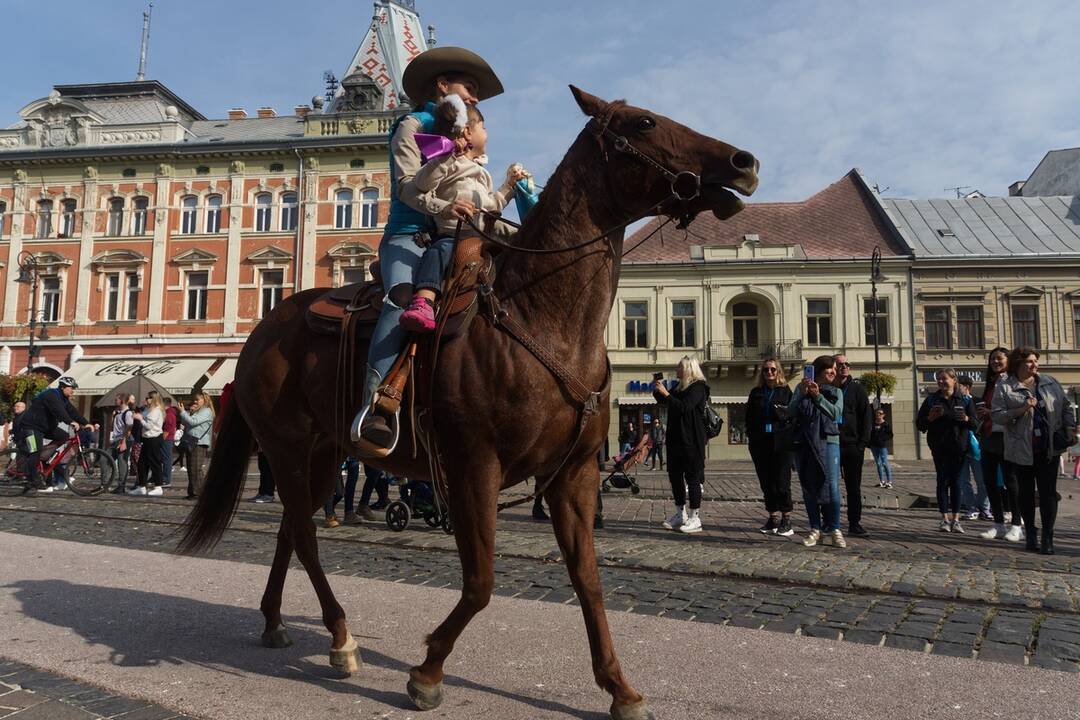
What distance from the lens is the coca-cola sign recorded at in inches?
1362

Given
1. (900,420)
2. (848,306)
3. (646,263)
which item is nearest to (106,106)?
(646,263)

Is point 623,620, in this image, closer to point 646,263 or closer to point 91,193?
point 646,263

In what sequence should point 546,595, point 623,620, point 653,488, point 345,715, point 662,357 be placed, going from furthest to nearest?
point 662,357 → point 653,488 → point 546,595 → point 623,620 → point 345,715

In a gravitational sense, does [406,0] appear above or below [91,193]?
above

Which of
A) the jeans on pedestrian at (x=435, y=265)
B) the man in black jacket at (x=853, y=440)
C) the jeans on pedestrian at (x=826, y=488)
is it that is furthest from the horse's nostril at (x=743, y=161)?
the man in black jacket at (x=853, y=440)

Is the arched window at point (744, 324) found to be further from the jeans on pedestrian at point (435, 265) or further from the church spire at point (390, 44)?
the jeans on pedestrian at point (435, 265)

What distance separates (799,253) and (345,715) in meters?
39.1

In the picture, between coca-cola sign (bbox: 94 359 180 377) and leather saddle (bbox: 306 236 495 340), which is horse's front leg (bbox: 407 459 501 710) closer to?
leather saddle (bbox: 306 236 495 340)

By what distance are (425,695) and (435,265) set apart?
5.96 feet

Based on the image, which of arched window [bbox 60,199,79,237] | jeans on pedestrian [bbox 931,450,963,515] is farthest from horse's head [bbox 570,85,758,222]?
arched window [bbox 60,199,79,237]

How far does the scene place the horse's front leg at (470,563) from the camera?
2.98 metres

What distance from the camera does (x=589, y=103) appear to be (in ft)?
10.7

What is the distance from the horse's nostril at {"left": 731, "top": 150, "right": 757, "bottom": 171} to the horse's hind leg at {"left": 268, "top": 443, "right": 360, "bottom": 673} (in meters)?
2.57

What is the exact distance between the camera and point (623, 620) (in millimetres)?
4316
